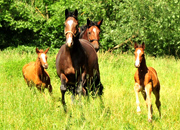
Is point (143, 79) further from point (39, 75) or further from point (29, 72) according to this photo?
point (29, 72)

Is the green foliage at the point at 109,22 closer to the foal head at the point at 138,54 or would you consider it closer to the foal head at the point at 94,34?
the foal head at the point at 94,34

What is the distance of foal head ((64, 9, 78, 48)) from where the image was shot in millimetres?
5703

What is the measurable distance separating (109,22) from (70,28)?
1696cm

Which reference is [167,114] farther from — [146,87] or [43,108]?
[43,108]

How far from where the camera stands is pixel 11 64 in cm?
1327

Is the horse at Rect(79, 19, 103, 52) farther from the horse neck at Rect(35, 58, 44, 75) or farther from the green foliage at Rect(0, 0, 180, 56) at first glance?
the green foliage at Rect(0, 0, 180, 56)

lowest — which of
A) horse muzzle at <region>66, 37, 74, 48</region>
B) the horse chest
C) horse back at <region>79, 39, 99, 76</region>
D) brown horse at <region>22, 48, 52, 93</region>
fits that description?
brown horse at <region>22, 48, 52, 93</region>

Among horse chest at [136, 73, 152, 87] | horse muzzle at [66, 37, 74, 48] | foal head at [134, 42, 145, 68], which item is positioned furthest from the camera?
horse chest at [136, 73, 152, 87]

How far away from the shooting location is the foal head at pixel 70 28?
5.70 meters

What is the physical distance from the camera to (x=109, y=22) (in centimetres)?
2256

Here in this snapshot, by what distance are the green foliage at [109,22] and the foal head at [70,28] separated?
1194 cm

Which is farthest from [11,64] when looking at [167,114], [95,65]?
[167,114]

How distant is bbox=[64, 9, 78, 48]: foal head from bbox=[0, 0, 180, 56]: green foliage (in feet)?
39.2

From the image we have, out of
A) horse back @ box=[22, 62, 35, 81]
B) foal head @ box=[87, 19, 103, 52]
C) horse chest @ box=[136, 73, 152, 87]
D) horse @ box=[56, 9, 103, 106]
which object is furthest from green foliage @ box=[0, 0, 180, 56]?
horse @ box=[56, 9, 103, 106]
